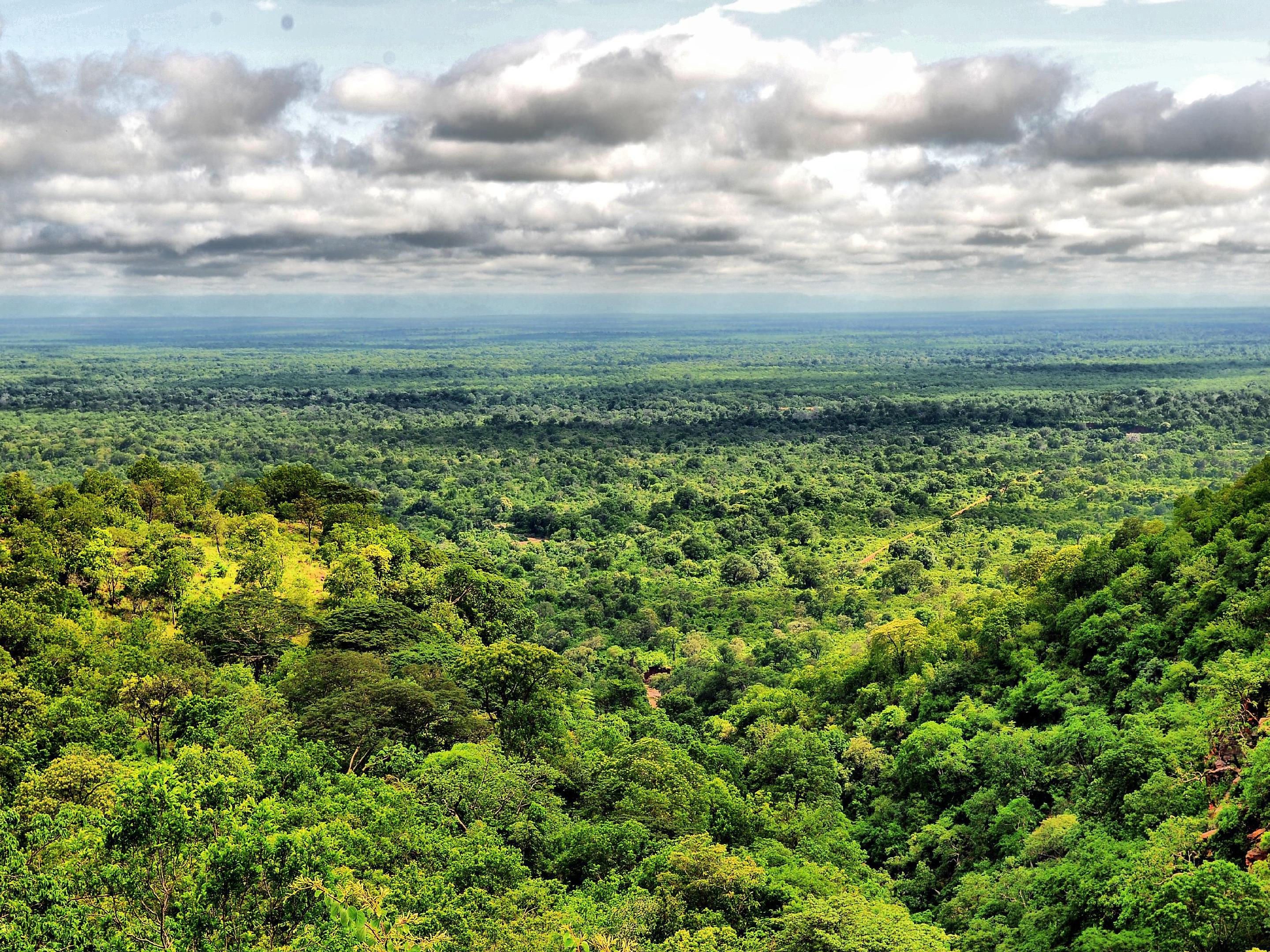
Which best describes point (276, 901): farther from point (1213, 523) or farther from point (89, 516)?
point (1213, 523)

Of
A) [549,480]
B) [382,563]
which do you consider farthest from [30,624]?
[549,480]

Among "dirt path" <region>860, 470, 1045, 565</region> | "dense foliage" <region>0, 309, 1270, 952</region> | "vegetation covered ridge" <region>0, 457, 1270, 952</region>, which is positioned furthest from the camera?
"dirt path" <region>860, 470, 1045, 565</region>

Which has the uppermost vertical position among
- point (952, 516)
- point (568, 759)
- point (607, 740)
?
point (952, 516)

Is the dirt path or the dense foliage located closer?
the dense foliage

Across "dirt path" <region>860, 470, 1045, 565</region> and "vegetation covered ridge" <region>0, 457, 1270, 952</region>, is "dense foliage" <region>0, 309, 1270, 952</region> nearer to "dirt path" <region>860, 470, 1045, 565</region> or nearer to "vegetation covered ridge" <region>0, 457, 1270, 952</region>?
"vegetation covered ridge" <region>0, 457, 1270, 952</region>

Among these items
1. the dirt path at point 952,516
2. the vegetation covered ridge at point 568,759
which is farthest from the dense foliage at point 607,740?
the dirt path at point 952,516

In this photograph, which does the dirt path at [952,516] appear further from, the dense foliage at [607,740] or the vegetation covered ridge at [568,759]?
the vegetation covered ridge at [568,759]

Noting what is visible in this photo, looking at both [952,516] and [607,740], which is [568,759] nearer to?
[607,740]

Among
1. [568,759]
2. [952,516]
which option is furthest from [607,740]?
[952,516]

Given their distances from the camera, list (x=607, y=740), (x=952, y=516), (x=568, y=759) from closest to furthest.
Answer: (x=568, y=759), (x=607, y=740), (x=952, y=516)

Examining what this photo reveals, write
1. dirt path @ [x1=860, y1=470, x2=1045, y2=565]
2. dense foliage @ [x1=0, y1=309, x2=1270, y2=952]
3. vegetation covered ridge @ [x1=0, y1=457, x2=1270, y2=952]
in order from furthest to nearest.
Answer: dirt path @ [x1=860, y1=470, x2=1045, y2=565]
dense foliage @ [x1=0, y1=309, x2=1270, y2=952]
vegetation covered ridge @ [x1=0, y1=457, x2=1270, y2=952]

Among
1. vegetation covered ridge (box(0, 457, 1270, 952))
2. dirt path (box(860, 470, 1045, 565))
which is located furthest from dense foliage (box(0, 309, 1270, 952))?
dirt path (box(860, 470, 1045, 565))
